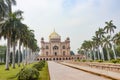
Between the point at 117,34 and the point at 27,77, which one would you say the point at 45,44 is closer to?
the point at 117,34

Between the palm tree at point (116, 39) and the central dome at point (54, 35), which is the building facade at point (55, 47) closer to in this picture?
the central dome at point (54, 35)

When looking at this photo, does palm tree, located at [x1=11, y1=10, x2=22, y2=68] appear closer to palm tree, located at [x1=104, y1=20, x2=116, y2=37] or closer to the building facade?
palm tree, located at [x1=104, y1=20, x2=116, y2=37]

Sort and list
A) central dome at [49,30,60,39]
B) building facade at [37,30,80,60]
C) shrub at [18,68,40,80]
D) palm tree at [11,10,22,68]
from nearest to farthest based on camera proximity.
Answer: shrub at [18,68,40,80]
palm tree at [11,10,22,68]
building facade at [37,30,80,60]
central dome at [49,30,60,39]

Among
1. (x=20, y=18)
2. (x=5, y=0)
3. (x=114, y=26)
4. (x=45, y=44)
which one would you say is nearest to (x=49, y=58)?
(x=45, y=44)

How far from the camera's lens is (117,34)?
58844 mm

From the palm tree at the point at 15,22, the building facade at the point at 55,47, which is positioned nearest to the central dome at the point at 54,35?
the building facade at the point at 55,47

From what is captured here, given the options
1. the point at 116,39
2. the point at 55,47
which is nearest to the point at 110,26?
the point at 116,39

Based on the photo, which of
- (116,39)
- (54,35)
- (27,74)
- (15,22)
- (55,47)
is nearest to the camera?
(27,74)

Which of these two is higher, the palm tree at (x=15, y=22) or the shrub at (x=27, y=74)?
the palm tree at (x=15, y=22)

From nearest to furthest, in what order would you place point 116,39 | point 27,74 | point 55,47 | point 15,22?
point 27,74 < point 15,22 < point 116,39 < point 55,47

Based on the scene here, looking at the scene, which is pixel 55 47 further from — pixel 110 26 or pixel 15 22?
pixel 15 22

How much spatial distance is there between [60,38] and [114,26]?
66094 mm

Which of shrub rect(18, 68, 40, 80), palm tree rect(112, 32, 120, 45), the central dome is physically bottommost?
shrub rect(18, 68, 40, 80)

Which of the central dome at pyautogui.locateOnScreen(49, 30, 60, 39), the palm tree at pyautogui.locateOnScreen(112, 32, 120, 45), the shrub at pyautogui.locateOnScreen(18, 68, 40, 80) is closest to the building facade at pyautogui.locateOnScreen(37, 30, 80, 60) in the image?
the central dome at pyautogui.locateOnScreen(49, 30, 60, 39)
